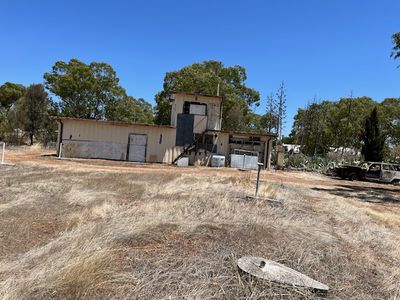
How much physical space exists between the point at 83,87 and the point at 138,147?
1961 centimetres

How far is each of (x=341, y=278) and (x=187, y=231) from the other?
221 cm

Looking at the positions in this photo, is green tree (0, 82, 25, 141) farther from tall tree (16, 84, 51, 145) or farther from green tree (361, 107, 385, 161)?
green tree (361, 107, 385, 161)

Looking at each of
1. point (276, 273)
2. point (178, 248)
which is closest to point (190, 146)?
point (178, 248)

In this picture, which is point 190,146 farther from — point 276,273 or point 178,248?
point 276,273

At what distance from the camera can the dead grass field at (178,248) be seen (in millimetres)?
3689

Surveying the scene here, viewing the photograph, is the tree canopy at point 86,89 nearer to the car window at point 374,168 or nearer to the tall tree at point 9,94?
the tall tree at point 9,94

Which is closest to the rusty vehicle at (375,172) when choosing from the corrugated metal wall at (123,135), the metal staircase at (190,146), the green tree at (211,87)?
the metal staircase at (190,146)

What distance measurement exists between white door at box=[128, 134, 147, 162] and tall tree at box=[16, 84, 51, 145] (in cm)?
1613

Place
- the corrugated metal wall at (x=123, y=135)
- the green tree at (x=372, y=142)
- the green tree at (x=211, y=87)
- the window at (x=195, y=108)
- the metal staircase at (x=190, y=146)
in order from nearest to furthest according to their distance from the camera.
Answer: the corrugated metal wall at (x=123, y=135), the metal staircase at (x=190, y=146), the window at (x=195, y=108), the green tree at (x=372, y=142), the green tree at (x=211, y=87)

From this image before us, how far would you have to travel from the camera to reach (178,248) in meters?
4.77

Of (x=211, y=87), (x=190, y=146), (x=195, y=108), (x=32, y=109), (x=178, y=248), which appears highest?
(x=211, y=87)

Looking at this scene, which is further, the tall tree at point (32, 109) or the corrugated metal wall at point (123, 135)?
the tall tree at point (32, 109)

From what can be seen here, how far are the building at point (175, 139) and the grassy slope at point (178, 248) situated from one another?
17328mm

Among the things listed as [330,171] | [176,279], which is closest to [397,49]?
[330,171]
